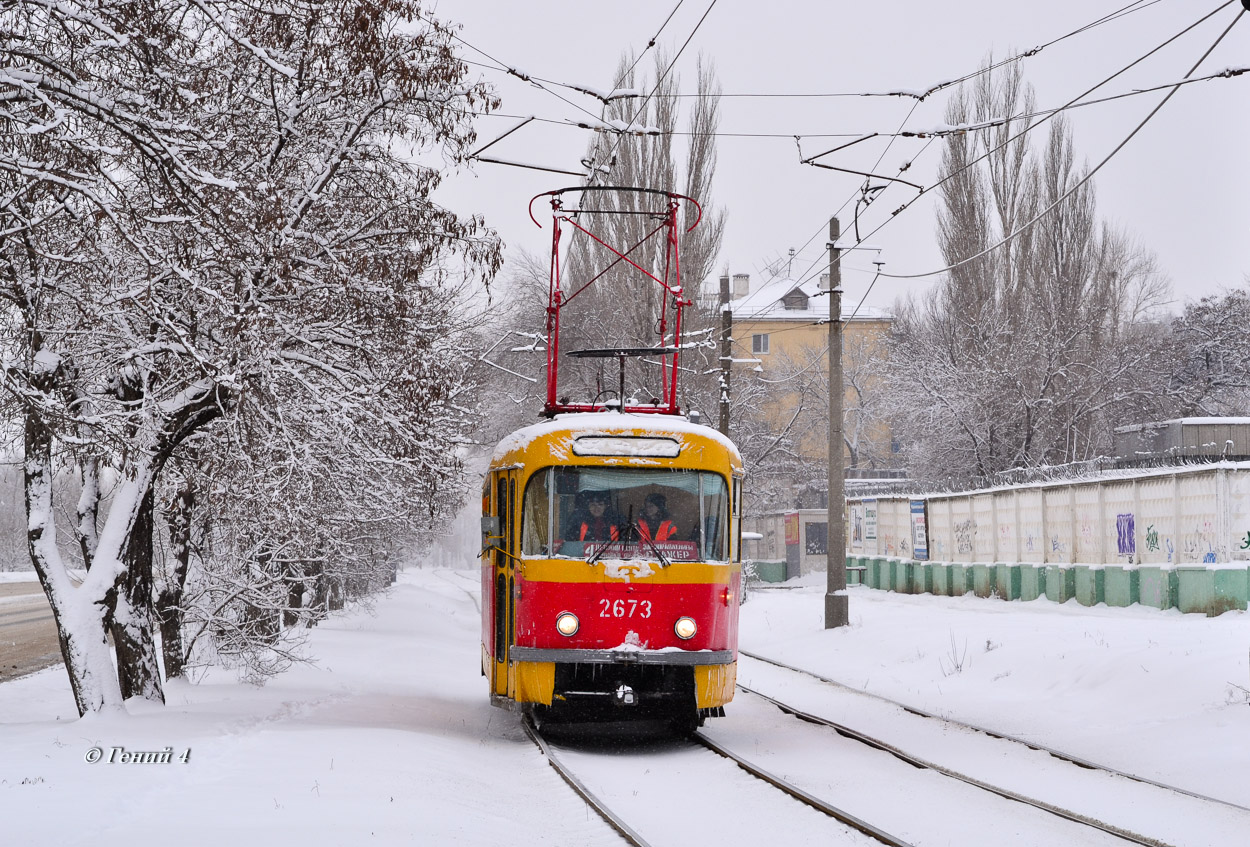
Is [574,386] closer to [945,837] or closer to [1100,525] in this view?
[1100,525]

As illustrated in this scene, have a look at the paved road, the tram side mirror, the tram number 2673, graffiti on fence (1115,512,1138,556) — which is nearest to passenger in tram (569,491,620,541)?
the tram number 2673

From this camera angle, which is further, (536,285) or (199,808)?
(536,285)

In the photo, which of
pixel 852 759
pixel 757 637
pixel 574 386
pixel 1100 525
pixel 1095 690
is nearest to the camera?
pixel 852 759

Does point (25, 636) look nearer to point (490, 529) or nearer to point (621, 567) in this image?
point (490, 529)

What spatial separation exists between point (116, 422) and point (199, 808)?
11.0 ft

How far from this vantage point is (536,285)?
149 ft

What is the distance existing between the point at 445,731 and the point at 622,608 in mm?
2482

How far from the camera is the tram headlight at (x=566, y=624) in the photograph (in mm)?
11461

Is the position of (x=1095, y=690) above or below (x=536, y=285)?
below

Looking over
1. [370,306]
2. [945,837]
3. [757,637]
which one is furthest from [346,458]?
[757,637]

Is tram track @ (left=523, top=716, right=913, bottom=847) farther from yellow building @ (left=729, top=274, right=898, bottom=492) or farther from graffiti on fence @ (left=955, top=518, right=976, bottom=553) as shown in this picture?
yellow building @ (left=729, top=274, right=898, bottom=492)

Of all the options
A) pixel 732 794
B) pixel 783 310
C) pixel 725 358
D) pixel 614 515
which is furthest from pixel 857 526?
pixel 783 310

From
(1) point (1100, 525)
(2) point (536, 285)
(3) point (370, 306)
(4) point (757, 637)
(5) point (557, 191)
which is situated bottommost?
(4) point (757, 637)

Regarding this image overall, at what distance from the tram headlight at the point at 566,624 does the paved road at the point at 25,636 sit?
553 inches
